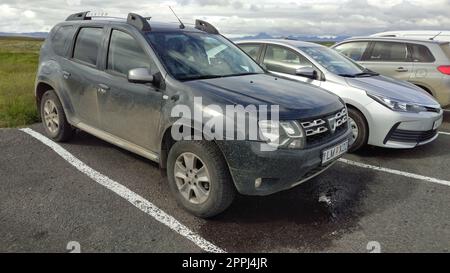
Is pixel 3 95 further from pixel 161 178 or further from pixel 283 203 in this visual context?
pixel 283 203

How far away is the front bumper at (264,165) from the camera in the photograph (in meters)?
2.85

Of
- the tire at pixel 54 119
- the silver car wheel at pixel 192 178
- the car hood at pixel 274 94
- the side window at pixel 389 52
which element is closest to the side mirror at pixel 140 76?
the car hood at pixel 274 94

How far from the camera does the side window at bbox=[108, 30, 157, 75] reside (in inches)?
143

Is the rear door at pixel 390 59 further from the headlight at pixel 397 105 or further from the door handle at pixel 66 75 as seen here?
the door handle at pixel 66 75

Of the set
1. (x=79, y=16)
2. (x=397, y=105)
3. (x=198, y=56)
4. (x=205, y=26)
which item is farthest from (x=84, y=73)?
(x=397, y=105)

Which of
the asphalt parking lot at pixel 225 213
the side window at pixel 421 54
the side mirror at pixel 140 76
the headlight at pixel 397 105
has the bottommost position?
the asphalt parking lot at pixel 225 213

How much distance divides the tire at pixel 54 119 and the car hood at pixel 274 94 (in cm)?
257

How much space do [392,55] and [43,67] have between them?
21.4ft

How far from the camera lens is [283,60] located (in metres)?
5.79

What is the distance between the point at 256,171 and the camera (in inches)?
113

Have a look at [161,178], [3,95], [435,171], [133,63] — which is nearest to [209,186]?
[161,178]

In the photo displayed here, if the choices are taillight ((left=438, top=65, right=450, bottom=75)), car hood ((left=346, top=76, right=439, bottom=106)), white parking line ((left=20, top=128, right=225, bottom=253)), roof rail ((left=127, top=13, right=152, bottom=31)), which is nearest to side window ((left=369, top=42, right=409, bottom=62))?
taillight ((left=438, top=65, right=450, bottom=75))

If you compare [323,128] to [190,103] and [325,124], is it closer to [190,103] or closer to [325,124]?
[325,124]

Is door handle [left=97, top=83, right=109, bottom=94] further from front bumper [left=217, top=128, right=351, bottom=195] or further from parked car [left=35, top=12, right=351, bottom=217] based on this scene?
front bumper [left=217, top=128, right=351, bottom=195]
